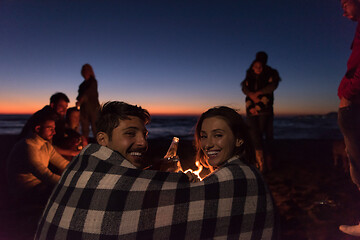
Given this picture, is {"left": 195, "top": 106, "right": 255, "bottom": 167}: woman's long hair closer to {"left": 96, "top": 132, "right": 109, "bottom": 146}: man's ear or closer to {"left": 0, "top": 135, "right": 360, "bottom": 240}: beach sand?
{"left": 96, "top": 132, "right": 109, "bottom": 146}: man's ear

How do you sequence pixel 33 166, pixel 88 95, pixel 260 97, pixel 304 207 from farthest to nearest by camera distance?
pixel 88 95
pixel 260 97
pixel 304 207
pixel 33 166

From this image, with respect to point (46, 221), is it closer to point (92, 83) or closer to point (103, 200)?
point (103, 200)

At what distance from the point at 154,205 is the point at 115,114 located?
0.68 meters

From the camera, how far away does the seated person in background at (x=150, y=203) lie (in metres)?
1.19

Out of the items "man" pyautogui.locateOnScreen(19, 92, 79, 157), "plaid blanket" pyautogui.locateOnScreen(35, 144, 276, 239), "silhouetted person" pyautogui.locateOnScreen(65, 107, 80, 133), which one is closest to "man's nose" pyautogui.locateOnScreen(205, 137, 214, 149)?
"plaid blanket" pyautogui.locateOnScreen(35, 144, 276, 239)

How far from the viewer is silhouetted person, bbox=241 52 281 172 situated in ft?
15.1

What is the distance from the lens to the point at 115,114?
1.62 metres

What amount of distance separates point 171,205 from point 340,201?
10.7 feet

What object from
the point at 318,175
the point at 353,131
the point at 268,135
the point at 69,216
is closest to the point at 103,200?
the point at 69,216

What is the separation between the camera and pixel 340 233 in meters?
2.60

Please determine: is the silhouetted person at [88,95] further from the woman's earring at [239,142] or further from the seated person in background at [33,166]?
the woman's earring at [239,142]

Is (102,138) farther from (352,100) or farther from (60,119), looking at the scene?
(60,119)

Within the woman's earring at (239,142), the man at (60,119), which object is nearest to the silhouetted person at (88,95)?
the man at (60,119)

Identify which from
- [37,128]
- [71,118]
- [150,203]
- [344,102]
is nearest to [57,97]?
[71,118]
